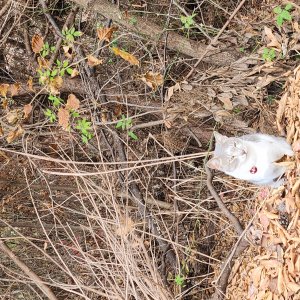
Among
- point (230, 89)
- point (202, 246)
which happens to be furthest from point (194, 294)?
point (230, 89)

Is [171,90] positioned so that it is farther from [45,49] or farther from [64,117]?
[45,49]

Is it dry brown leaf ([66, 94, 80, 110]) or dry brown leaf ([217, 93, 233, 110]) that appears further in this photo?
dry brown leaf ([66, 94, 80, 110])

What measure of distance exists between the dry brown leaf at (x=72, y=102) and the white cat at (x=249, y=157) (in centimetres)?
133

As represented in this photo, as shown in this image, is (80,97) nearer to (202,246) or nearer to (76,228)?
(76,228)

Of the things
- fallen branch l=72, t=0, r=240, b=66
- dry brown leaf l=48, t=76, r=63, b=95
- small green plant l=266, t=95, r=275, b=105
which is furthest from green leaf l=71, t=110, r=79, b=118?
small green plant l=266, t=95, r=275, b=105

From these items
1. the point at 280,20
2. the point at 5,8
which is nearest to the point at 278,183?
the point at 280,20

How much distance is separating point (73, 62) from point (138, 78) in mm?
→ 465

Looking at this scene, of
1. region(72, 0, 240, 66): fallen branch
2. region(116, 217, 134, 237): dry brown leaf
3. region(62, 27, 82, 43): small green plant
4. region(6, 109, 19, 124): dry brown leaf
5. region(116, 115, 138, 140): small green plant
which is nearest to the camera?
region(116, 217, 134, 237): dry brown leaf

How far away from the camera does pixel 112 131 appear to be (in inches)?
136

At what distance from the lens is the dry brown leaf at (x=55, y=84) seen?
10.6 ft

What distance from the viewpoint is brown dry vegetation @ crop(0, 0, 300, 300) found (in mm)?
2742

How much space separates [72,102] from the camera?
131 inches

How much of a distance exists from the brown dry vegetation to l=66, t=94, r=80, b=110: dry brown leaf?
0.02 meters

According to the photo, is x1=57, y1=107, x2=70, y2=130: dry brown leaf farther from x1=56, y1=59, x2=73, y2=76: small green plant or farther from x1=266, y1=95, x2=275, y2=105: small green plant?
x1=266, y1=95, x2=275, y2=105: small green plant
